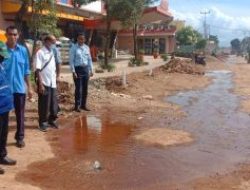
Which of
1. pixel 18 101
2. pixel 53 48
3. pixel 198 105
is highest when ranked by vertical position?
pixel 53 48

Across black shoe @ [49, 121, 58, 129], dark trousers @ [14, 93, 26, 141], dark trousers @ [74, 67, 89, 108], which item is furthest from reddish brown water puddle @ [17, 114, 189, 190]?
dark trousers @ [74, 67, 89, 108]

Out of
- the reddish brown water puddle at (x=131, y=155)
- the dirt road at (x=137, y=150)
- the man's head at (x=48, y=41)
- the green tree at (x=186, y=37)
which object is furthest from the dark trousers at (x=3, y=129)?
the green tree at (x=186, y=37)

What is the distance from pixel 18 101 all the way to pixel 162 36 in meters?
61.3

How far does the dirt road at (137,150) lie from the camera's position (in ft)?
24.0

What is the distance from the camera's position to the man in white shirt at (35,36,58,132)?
10109 mm

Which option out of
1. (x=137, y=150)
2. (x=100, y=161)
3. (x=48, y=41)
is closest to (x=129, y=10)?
(x=48, y=41)

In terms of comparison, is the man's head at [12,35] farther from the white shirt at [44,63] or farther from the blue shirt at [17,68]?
the white shirt at [44,63]

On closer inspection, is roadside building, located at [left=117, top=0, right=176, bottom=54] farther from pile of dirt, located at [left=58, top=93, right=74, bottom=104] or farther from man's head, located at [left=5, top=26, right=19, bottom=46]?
man's head, located at [left=5, top=26, right=19, bottom=46]

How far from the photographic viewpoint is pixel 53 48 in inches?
417

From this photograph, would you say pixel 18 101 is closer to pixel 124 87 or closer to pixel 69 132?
pixel 69 132

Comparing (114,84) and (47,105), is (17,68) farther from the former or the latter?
(114,84)

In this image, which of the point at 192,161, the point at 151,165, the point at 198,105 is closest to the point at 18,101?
the point at 151,165

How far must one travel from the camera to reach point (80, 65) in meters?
12.6

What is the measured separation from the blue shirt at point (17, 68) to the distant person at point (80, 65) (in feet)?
12.5
